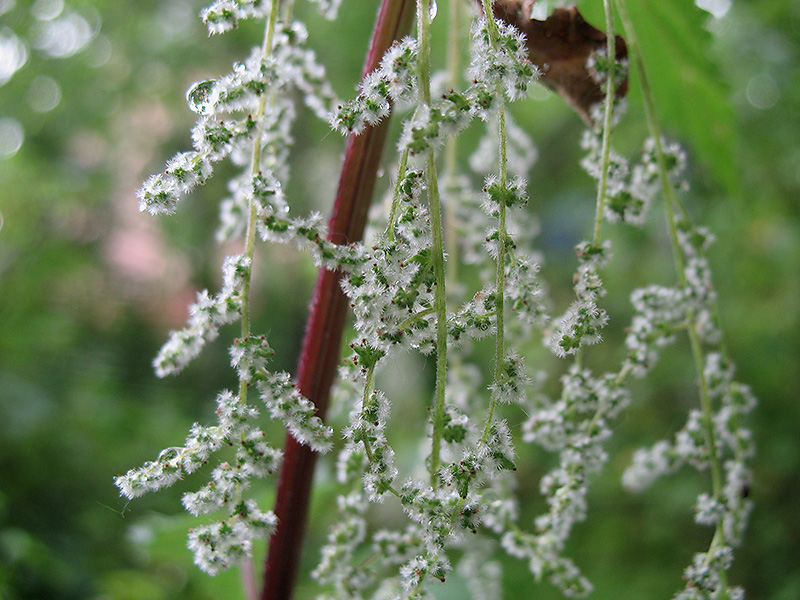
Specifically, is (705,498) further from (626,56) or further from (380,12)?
(380,12)

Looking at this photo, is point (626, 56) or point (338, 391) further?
point (338, 391)

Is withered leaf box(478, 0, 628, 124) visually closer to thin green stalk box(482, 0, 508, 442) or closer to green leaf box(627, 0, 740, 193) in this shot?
thin green stalk box(482, 0, 508, 442)

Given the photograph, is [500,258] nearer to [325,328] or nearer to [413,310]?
[413,310]

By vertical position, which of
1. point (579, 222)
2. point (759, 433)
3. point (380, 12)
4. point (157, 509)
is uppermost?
point (579, 222)

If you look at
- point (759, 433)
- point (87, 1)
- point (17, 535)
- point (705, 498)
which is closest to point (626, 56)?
point (705, 498)

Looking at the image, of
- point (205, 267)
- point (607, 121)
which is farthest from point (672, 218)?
point (205, 267)

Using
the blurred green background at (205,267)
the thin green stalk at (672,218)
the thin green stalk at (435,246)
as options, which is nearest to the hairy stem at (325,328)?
the thin green stalk at (435,246)

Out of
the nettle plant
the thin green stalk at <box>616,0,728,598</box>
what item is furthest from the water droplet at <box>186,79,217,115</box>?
the thin green stalk at <box>616,0,728,598</box>
